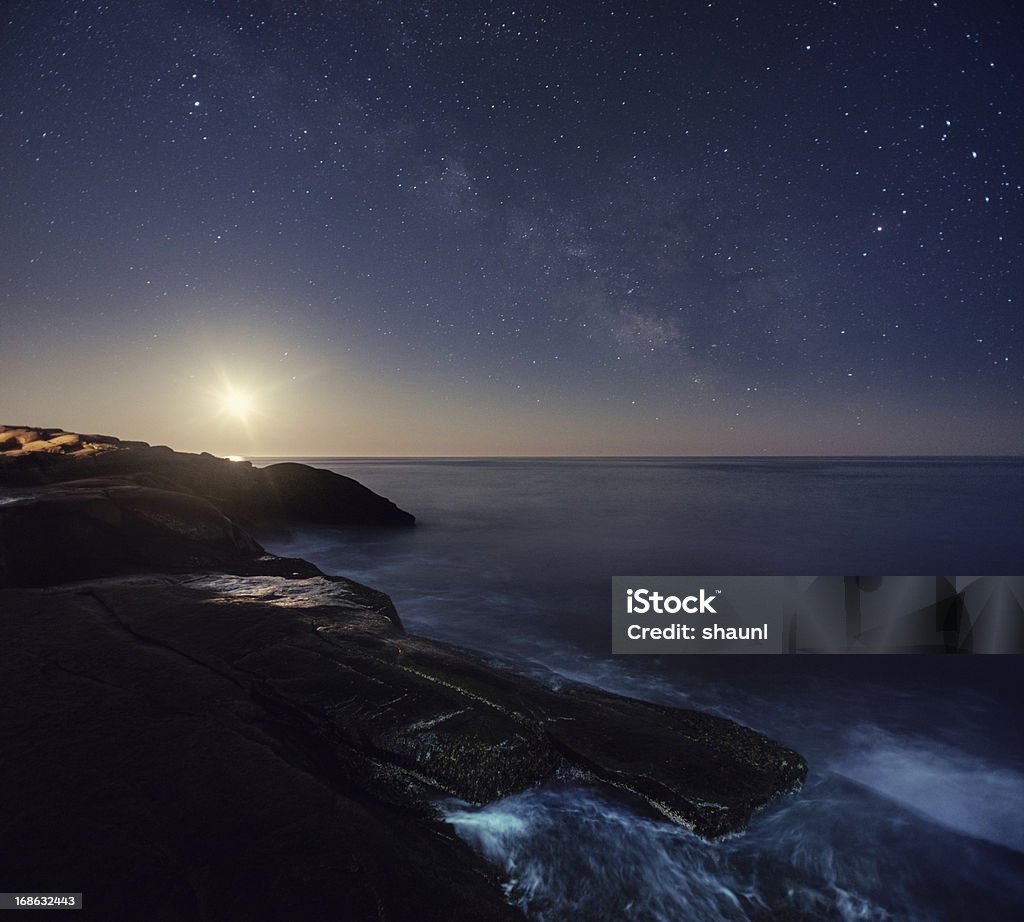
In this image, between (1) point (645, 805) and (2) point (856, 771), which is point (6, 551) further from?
(2) point (856, 771)

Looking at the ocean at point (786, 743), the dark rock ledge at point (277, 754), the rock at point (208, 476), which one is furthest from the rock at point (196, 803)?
the rock at point (208, 476)

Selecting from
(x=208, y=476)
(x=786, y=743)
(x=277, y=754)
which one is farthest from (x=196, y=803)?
(x=208, y=476)

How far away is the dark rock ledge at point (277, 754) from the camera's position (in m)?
2.91

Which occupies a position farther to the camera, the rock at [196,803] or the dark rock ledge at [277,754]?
the dark rock ledge at [277,754]

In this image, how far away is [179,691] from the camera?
4621 millimetres

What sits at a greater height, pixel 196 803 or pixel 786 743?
pixel 196 803

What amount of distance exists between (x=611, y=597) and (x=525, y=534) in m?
11.4

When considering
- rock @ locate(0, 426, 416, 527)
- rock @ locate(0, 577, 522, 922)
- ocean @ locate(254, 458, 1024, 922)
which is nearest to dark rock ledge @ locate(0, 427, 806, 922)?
rock @ locate(0, 577, 522, 922)

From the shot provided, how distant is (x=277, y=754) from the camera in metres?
3.99

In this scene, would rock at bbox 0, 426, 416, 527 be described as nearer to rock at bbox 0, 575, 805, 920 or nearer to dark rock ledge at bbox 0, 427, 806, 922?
dark rock ledge at bbox 0, 427, 806, 922

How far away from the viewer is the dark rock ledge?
2912mm

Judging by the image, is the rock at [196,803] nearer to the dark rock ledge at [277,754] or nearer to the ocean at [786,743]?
the dark rock ledge at [277,754]

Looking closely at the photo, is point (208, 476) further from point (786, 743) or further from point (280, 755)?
point (786, 743)

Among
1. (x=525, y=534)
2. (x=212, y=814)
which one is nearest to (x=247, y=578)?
(x=212, y=814)
